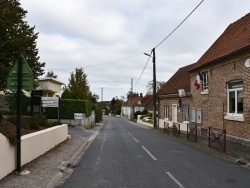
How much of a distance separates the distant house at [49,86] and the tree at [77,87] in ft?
5.37

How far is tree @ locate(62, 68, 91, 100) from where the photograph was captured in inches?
1763

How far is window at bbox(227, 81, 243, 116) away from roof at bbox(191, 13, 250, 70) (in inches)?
72.0

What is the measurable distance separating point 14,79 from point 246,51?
11.9m

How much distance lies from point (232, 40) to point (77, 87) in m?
29.8

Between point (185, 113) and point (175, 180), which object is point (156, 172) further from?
point (185, 113)

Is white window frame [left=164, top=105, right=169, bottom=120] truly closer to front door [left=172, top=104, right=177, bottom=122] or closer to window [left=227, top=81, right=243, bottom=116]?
front door [left=172, top=104, right=177, bottom=122]

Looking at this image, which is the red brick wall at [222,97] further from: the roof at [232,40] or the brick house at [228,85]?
the roof at [232,40]

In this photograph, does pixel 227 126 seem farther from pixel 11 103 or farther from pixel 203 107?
pixel 11 103

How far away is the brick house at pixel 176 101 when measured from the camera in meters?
28.3

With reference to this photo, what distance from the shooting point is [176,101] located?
31078mm

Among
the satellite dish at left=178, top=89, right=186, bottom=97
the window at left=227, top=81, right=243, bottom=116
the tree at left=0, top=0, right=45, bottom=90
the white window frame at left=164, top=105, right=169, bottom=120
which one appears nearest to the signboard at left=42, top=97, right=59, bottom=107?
the tree at left=0, top=0, right=45, bottom=90

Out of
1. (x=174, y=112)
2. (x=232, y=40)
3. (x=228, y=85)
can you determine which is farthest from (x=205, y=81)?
(x=174, y=112)

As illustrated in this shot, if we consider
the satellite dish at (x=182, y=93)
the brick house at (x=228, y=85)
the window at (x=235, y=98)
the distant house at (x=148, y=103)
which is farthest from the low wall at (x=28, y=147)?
the distant house at (x=148, y=103)

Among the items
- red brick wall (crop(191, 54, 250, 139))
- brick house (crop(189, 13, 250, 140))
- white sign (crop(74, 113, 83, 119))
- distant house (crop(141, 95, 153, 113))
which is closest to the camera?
red brick wall (crop(191, 54, 250, 139))
